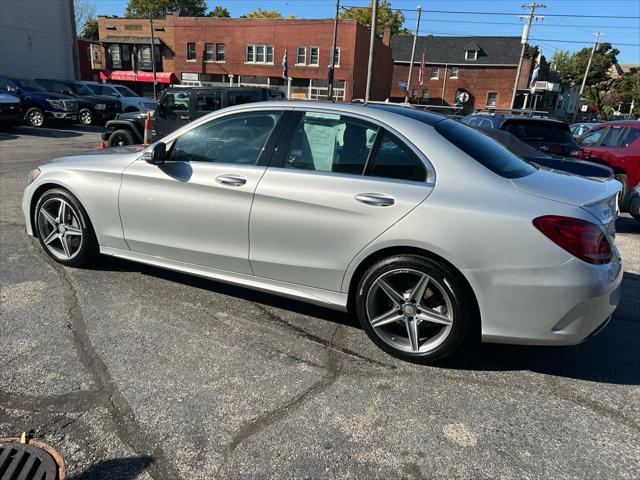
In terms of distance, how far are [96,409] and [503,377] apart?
248 cm

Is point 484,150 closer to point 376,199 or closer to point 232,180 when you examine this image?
point 376,199

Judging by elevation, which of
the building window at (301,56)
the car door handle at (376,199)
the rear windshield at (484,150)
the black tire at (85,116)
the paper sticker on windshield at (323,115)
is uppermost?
the building window at (301,56)

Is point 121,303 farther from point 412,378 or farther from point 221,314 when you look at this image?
point 412,378

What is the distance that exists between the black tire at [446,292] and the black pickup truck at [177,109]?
9.02 m

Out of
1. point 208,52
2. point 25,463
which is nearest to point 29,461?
point 25,463

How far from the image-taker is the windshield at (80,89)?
20.4 meters

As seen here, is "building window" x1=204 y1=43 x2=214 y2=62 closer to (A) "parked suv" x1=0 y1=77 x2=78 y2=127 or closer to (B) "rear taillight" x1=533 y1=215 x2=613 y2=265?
(A) "parked suv" x1=0 y1=77 x2=78 y2=127

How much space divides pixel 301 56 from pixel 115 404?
48.2 m

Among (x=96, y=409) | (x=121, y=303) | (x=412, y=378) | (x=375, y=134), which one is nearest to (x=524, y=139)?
(x=375, y=134)

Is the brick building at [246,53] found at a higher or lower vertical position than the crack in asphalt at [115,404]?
higher

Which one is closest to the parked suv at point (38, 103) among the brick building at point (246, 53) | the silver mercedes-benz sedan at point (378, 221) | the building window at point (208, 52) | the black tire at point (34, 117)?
the black tire at point (34, 117)

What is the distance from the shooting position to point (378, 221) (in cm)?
312

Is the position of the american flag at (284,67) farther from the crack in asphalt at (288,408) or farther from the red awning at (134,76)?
the crack in asphalt at (288,408)

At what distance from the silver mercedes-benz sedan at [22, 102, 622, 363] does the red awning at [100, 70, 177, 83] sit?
5056cm
